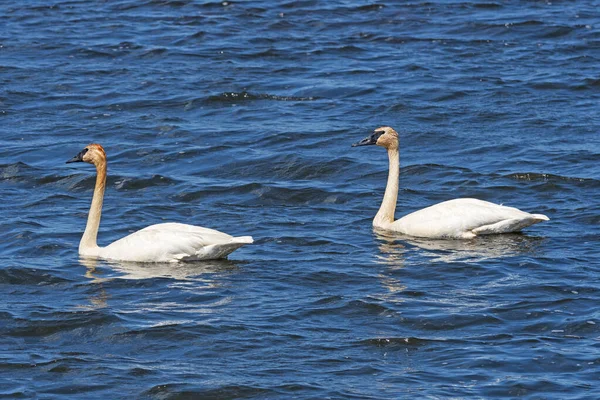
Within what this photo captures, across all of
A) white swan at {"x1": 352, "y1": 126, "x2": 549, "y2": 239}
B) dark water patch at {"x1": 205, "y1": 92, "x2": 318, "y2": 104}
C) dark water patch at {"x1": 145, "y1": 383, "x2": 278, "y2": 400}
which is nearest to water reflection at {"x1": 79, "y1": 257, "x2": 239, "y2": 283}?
white swan at {"x1": 352, "y1": 126, "x2": 549, "y2": 239}

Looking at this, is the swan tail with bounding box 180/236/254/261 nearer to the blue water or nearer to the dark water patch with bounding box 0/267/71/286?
the blue water

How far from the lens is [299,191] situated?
1518 cm

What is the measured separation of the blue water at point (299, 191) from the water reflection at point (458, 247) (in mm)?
38

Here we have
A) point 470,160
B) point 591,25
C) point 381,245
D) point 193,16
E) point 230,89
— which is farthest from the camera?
point 193,16

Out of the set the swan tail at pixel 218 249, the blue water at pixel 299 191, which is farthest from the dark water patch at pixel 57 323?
the swan tail at pixel 218 249

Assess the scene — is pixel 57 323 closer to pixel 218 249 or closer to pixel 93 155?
pixel 218 249

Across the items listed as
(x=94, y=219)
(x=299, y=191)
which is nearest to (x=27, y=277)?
(x=94, y=219)

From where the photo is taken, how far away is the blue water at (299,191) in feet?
32.0

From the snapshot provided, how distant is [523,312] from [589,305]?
55cm

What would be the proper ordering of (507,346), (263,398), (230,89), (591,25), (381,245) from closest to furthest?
(263,398)
(507,346)
(381,245)
(230,89)
(591,25)

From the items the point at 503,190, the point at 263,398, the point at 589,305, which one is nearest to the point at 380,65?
the point at 503,190

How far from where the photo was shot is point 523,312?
10750mm

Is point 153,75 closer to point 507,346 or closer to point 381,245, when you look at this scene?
point 381,245

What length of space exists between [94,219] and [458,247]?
3.36m
